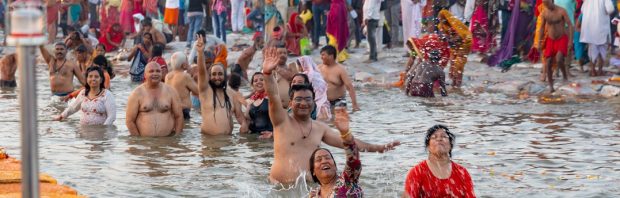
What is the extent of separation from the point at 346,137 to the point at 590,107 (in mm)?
8951

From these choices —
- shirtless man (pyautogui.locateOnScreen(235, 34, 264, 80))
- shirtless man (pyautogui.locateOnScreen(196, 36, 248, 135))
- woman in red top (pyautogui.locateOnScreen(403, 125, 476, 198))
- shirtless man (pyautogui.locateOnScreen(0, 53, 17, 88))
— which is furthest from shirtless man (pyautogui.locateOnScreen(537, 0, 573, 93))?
woman in red top (pyautogui.locateOnScreen(403, 125, 476, 198))

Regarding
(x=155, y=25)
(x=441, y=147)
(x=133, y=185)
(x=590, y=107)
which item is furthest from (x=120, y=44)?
(x=441, y=147)

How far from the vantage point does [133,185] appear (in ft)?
30.9

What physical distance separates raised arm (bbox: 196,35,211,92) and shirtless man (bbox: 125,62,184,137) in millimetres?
279

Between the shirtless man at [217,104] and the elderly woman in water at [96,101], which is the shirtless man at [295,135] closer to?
the shirtless man at [217,104]

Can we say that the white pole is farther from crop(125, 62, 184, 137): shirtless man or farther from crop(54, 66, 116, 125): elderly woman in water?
crop(54, 66, 116, 125): elderly woman in water

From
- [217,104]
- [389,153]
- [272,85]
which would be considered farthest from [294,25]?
[272,85]

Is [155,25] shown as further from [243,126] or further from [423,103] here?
[243,126]

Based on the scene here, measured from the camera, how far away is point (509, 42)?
1786 centimetres

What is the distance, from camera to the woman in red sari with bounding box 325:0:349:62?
19281 mm

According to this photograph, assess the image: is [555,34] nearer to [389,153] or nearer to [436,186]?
[389,153]

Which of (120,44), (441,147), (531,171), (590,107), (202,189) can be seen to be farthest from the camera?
(120,44)

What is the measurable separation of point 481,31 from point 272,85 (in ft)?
36.2

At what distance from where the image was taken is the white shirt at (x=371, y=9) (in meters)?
18.8
